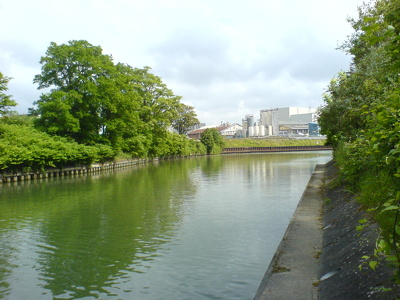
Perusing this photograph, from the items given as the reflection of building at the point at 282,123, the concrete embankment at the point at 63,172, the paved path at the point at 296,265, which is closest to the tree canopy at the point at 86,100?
the concrete embankment at the point at 63,172

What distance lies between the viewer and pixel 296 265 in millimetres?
6828

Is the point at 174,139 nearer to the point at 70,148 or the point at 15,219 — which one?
the point at 70,148

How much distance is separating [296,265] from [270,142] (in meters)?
115

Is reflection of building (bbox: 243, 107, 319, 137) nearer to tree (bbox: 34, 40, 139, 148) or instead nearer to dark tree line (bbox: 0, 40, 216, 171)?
dark tree line (bbox: 0, 40, 216, 171)

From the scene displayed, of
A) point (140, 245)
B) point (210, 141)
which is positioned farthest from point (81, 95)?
point (210, 141)

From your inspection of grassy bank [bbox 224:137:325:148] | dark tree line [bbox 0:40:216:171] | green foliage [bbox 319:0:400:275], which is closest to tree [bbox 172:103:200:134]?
grassy bank [bbox 224:137:325:148]

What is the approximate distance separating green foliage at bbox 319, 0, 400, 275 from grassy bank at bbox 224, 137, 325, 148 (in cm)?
8580

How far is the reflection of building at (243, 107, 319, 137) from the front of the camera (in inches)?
5773

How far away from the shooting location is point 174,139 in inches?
2724

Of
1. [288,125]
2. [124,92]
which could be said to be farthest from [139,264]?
[288,125]

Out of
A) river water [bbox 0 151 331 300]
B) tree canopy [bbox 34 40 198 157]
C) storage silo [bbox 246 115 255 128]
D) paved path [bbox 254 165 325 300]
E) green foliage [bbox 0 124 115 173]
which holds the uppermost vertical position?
storage silo [bbox 246 115 255 128]

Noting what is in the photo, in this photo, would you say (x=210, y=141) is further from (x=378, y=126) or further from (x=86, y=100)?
(x=378, y=126)

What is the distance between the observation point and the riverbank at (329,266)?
4.61m

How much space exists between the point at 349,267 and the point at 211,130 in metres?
85.9
